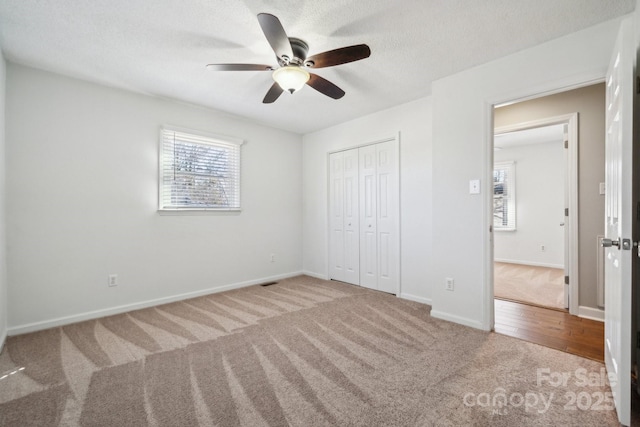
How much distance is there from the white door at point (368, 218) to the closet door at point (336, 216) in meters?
0.39

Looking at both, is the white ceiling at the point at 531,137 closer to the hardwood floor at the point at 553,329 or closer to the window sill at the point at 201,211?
the hardwood floor at the point at 553,329

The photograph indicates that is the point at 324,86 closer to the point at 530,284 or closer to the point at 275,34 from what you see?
the point at 275,34

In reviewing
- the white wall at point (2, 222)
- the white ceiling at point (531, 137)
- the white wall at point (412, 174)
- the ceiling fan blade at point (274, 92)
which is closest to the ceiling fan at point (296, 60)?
the ceiling fan blade at point (274, 92)

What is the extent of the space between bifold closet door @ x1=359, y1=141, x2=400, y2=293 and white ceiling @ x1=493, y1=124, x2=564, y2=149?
90.5 inches

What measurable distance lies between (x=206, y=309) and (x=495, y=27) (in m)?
3.77

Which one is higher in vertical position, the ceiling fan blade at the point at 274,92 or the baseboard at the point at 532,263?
the ceiling fan blade at the point at 274,92

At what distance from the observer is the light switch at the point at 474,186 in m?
2.65

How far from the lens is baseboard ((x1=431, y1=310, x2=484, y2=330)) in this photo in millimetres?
2668

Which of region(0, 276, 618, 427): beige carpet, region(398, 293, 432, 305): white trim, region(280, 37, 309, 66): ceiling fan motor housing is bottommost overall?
region(0, 276, 618, 427): beige carpet

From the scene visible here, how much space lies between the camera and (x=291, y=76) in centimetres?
219

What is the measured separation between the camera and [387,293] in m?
3.83

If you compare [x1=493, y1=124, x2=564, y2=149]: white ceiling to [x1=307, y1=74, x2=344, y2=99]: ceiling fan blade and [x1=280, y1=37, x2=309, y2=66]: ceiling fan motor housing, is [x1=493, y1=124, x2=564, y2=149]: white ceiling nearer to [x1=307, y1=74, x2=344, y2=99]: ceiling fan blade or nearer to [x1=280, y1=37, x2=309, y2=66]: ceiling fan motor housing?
[x1=307, y1=74, x2=344, y2=99]: ceiling fan blade

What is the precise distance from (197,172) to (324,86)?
2.18m

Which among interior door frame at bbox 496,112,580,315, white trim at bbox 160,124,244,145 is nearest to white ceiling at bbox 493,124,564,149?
interior door frame at bbox 496,112,580,315
